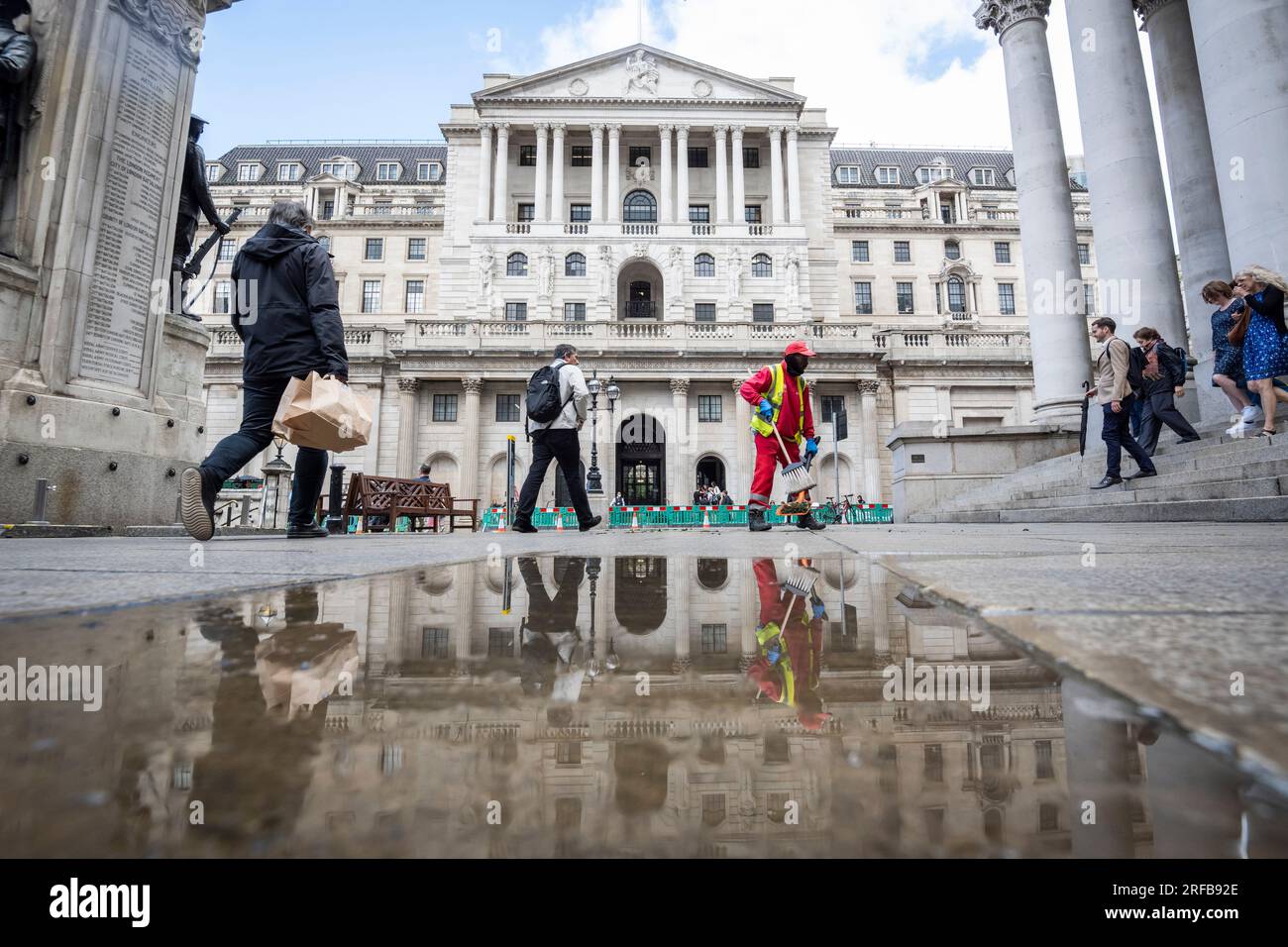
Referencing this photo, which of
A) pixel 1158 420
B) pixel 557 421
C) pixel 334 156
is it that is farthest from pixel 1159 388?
pixel 334 156

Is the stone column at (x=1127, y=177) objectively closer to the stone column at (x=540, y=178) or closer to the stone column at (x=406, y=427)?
the stone column at (x=406, y=427)

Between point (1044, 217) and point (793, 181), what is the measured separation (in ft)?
70.3

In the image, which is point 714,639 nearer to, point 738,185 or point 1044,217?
point 1044,217

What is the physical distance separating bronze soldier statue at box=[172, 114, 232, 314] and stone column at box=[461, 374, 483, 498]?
17.5m

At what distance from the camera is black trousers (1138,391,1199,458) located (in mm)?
7648

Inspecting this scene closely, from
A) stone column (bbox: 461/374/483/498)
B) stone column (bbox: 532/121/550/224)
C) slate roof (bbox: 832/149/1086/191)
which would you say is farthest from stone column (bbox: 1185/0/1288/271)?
slate roof (bbox: 832/149/1086/191)

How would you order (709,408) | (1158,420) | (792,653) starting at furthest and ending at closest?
(709,408), (1158,420), (792,653)

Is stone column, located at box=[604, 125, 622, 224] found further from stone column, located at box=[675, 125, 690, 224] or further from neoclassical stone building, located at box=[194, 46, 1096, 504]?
stone column, located at box=[675, 125, 690, 224]

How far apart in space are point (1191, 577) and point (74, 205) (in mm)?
8220

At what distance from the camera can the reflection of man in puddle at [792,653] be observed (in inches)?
22.8

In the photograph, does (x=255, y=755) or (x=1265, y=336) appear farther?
(x=1265, y=336)

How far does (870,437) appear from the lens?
26297 millimetres

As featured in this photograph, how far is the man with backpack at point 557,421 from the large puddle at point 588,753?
507 cm
